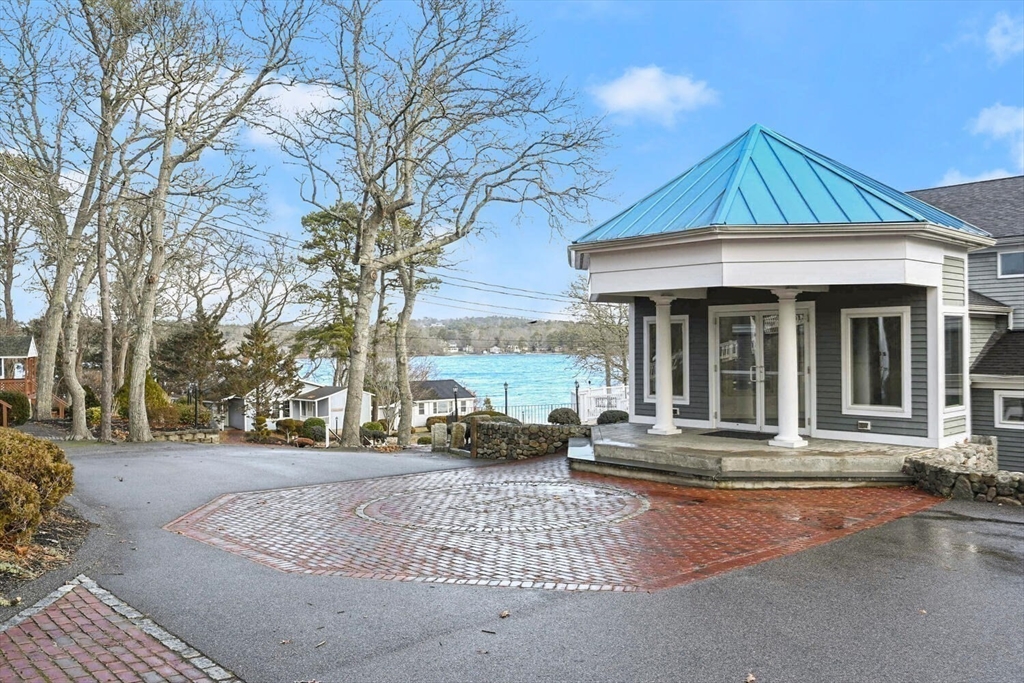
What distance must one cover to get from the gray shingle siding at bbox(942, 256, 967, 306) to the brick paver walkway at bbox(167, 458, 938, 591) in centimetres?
380

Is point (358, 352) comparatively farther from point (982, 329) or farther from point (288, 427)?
point (982, 329)

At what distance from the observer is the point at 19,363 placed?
123 ft

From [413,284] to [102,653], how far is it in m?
27.4

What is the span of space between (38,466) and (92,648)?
3623mm

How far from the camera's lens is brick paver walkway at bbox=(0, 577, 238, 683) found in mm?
4648

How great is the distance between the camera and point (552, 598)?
6148mm

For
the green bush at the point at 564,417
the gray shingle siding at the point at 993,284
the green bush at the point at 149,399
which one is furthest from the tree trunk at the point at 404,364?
the gray shingle siding at the point at 993,284

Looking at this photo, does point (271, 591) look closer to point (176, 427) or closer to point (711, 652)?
point (711, 652)

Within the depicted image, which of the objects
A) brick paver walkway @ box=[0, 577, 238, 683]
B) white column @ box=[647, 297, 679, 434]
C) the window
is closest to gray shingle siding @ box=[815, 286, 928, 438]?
the window

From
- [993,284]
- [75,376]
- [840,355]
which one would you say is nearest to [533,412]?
[75,376]

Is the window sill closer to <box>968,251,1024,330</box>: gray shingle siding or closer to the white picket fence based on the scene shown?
<box>968,251,1024,330</box>: gray shingle siding

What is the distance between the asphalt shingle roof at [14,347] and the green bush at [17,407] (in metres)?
12.5

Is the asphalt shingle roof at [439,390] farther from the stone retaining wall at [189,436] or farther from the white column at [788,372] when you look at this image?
the white column at [788,372]

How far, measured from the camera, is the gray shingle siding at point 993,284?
20.1m
